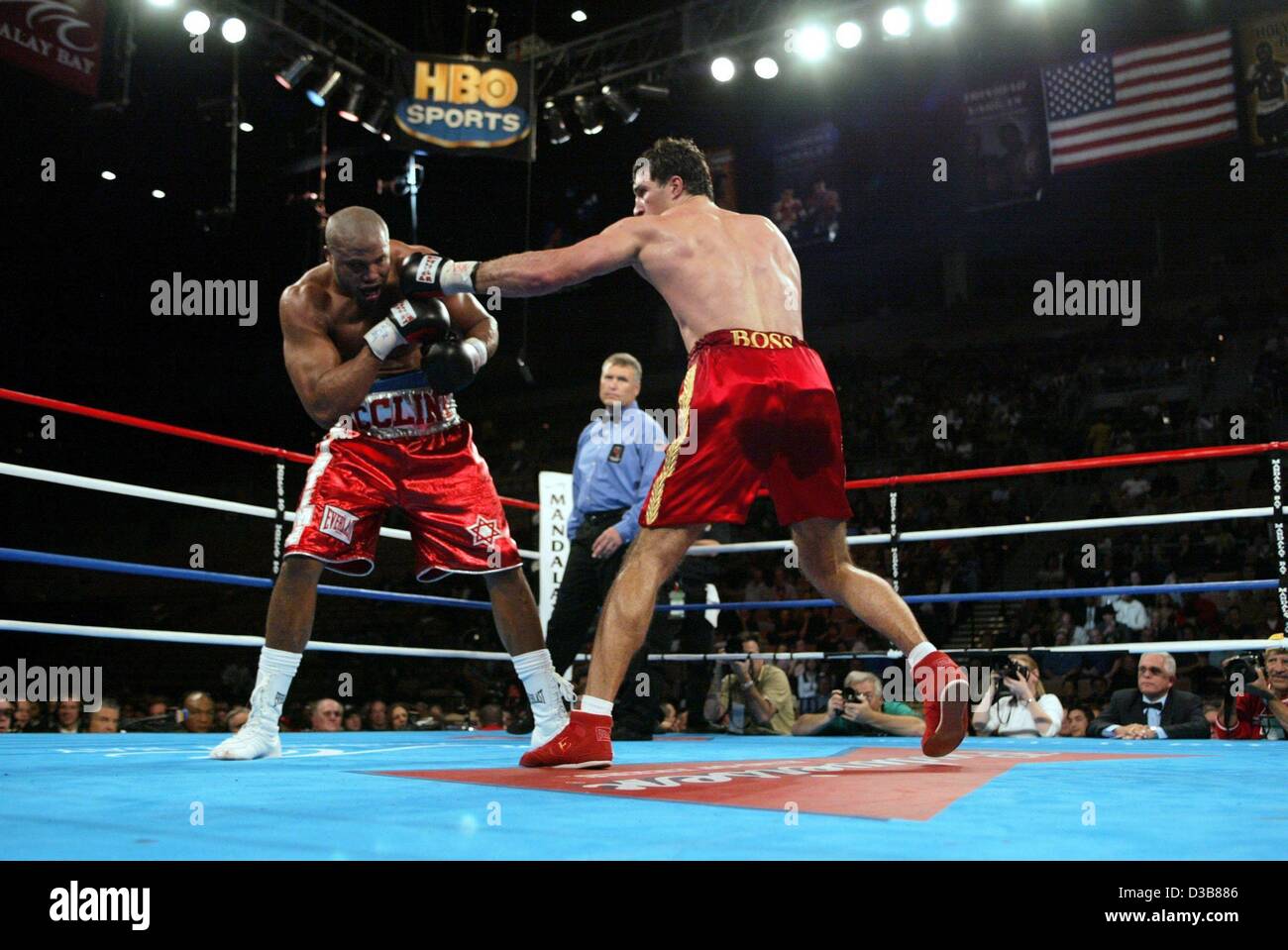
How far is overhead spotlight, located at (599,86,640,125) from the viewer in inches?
335

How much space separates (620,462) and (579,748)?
6.54 feet

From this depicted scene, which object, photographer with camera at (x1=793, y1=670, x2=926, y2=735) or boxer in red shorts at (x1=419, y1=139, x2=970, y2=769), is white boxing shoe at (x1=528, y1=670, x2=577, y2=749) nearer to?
boxer in red shorts at (x1=419, y1=139, x2=970, y2=769)

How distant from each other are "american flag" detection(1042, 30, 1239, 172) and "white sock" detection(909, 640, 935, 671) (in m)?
8.03

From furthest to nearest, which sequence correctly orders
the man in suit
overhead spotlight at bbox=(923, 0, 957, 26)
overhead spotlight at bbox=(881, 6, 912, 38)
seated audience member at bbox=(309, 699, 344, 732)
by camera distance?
overhead spotlight at bbox=(881, 6, 912, 38), overhead spotlight at bbox=(923, 0, 957, 26), seated audience member at bbox=(309, 699, 344, 732), the man in suit

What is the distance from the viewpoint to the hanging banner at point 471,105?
7.53 meters

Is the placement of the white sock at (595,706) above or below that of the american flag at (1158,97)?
below

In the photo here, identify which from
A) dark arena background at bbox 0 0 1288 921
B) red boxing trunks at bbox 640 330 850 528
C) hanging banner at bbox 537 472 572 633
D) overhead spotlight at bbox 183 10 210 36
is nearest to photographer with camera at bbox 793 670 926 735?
dark arena background at bbox 0 0 1288 921

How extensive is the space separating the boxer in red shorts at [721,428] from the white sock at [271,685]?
30.0 inches

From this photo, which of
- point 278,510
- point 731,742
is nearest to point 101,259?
point 278,510

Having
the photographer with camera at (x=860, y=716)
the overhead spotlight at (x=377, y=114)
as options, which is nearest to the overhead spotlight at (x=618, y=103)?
the overhead spotlight at (x=377, y=114)

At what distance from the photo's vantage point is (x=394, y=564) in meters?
13.9

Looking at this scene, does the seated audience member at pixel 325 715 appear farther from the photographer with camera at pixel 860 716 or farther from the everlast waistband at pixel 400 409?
the everlast waistband at pixel 400 409
